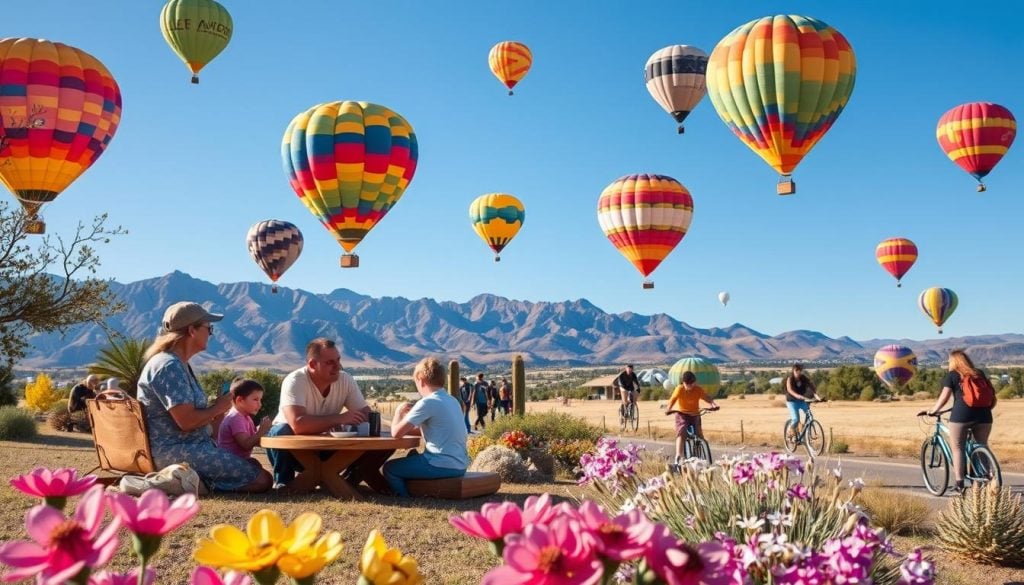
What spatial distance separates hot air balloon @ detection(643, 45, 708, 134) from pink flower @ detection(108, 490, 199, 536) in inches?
1298

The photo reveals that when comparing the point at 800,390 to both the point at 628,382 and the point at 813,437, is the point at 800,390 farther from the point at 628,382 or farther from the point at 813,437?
the point at 628,382

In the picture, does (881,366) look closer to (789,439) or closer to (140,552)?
(789,439)

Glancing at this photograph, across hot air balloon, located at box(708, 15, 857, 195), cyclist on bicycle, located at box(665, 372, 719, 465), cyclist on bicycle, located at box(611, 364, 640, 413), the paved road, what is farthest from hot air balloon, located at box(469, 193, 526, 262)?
cyclist on bicycle, located at box(665, 372, 719, 465)

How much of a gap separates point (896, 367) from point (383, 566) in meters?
63.3

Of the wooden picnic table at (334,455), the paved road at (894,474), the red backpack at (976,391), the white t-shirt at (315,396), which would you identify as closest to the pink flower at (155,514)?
the wooden picnic table at (334,455)

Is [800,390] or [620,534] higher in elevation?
[620,534]

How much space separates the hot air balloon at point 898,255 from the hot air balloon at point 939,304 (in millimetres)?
9206

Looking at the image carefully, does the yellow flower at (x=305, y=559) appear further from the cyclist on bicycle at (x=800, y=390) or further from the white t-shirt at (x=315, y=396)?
the cyclist on bicycle at (x=800, y=390)

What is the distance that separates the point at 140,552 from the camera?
1.55 m

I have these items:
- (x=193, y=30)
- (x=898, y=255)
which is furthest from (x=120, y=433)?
(x=898, y=255)

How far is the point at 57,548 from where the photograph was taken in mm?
1347

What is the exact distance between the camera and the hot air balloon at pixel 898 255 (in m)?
55.8

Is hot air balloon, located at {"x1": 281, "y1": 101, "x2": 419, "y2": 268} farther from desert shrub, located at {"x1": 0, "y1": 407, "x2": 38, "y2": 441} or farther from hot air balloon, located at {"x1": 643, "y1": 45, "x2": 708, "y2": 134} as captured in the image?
hot air balloon, located at {"x1": 643, "y1": 45, "x2": 708, "y2": 134}

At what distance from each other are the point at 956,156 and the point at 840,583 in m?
40.9
